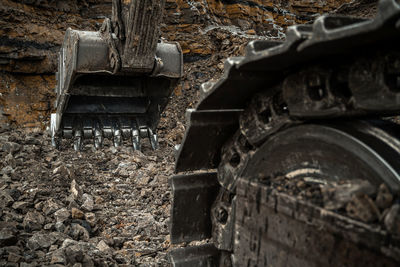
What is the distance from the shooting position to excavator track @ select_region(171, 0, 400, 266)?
86cm

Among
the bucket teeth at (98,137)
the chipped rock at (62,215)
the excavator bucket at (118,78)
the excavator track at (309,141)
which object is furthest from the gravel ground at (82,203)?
the excavator track at (309,141)

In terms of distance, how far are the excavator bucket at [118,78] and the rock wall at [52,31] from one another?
190 cm

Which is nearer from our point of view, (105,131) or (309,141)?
(309,141)

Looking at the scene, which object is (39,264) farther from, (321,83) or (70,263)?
(321,83)

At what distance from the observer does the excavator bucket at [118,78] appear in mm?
3863

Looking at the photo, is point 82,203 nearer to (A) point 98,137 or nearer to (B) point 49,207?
(B) point 49,207

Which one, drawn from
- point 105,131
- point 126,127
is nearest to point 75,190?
point 105,131

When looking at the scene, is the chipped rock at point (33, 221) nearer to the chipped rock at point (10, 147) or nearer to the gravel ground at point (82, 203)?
the gravel ground at point (82, 203)

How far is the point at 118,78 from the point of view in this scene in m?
4.77

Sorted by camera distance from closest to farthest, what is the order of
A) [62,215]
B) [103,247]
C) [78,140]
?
[103,247] → [62,215] → [78,140]

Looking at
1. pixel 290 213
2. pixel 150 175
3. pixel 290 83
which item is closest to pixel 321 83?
pixel 290 83

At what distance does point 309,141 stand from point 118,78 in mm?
4050

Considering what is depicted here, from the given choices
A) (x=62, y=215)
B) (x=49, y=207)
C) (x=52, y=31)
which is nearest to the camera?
(x=62, y=215)

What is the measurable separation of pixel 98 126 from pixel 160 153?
102 centimetres
